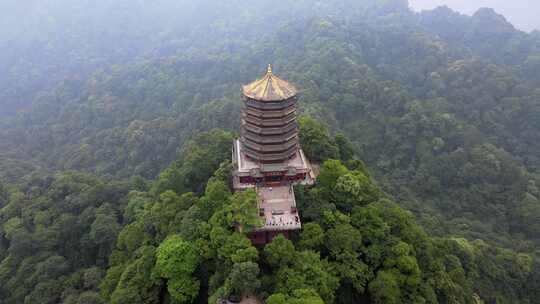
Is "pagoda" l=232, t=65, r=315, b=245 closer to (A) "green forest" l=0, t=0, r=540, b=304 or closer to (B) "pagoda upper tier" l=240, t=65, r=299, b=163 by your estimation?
(B) "pagoda upper tier" l=240, t=65, r=299, b=163

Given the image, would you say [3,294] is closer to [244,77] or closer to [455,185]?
[455,185]

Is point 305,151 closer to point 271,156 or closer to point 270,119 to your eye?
point 271,156

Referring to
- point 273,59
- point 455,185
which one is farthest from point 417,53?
point 455,185

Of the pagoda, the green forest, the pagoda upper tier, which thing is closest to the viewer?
the green forest

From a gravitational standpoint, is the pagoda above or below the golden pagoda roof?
below

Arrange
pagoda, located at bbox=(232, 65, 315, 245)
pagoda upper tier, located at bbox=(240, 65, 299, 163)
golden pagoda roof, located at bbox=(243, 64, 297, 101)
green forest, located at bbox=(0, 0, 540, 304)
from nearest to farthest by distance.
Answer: green forest, located at bbox=(0, 0, 540, 304) < pagoda, located at bbox=(232, 65, 315, 245) < golden pagoda roof, located at bbox=(243, 64, 297, 101) < pagoda upper tier, located at bbox=(240, 65, 299, 163)

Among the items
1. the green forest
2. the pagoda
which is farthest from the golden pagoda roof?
the green forest

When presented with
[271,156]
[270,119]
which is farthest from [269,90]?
[271,156]
